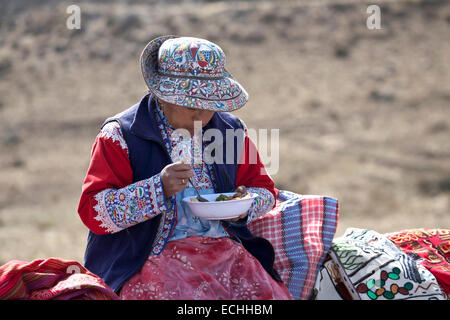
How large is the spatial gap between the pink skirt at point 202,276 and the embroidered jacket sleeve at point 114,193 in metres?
0.24

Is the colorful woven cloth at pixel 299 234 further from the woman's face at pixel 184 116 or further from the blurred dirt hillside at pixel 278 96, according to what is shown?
the blurred dirt hillside at pixel 278 96

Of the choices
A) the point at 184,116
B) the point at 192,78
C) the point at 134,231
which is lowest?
the point at 134,231

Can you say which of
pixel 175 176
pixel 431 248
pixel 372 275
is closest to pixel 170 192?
pixel 175 176

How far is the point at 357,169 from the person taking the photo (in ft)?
40.2

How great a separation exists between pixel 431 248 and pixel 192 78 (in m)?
1.77

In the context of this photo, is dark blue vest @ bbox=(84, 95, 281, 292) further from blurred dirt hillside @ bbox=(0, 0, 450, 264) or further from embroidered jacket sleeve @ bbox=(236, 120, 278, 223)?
blurred dirt hillside @ bbox=(0, 0, 450, 264)

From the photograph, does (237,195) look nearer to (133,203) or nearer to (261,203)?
(261,203)

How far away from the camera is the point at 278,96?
659 inches

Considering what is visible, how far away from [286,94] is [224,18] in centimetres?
572

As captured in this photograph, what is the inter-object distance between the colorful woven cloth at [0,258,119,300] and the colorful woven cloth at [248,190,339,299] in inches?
41.1

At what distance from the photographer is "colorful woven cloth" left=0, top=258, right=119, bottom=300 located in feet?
8.30

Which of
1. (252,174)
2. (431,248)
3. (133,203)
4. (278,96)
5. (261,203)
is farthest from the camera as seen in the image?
(278,96)
